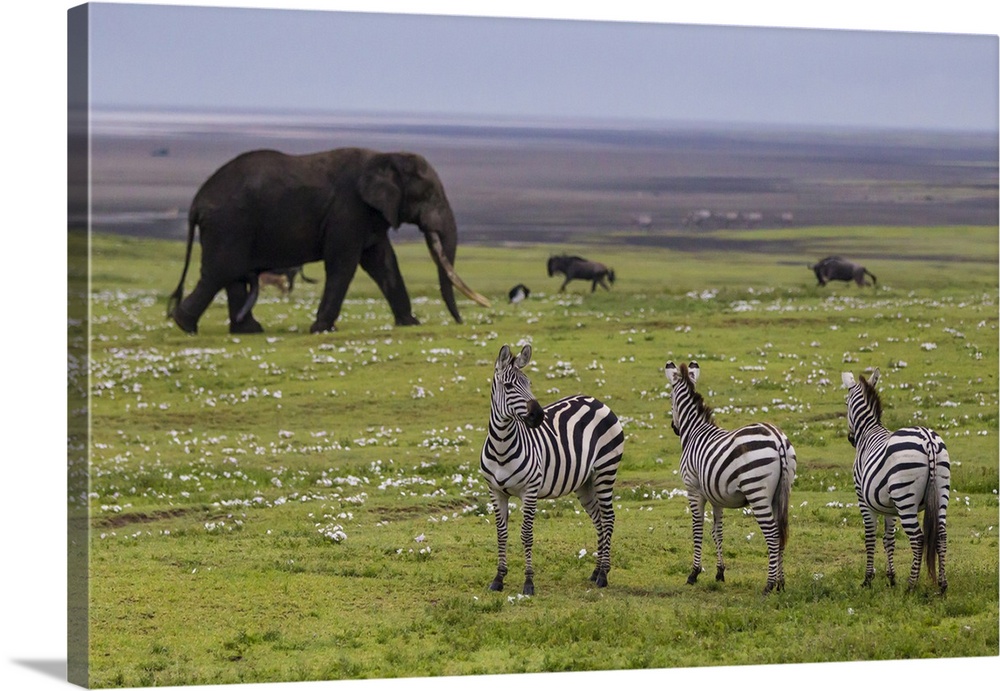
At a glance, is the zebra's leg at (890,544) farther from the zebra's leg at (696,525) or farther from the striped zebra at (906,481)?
the zebra's leg at (696,525)

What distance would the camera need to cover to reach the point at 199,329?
21.5m

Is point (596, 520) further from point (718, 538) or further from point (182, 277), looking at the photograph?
point (182, 277)

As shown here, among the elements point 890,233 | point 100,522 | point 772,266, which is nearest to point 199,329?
point 100,522

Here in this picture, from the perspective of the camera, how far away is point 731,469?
1788 centimetres

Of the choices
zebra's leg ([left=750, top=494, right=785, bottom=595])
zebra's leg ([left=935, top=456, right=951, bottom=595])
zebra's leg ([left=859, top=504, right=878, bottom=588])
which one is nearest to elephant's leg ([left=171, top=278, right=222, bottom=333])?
zebra's leg ([left=750, top=494, right=785, bottom=595])

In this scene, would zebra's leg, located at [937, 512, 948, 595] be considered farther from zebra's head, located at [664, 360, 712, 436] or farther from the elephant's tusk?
the elephant's tusk

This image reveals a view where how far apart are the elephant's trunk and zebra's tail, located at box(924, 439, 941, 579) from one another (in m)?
6.24

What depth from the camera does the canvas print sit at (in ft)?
58.3

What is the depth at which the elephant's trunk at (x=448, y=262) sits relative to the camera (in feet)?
71.5

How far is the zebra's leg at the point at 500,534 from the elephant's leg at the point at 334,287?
504 centimetres

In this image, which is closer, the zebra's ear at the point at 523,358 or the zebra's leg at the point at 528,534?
the zebra's ear at the point at 523,358

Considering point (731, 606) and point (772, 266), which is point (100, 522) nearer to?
point (731, 606)

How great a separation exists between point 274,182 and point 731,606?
760 centimetres

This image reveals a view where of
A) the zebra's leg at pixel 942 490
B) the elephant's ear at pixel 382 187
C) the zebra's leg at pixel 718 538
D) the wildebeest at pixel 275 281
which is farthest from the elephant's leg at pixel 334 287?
the zebra's leg at pixel 942 490
